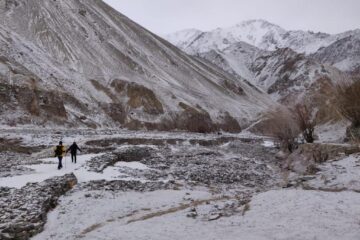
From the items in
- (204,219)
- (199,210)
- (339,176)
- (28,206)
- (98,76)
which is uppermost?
(98,76)

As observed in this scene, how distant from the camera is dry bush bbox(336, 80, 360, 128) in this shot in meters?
40.3

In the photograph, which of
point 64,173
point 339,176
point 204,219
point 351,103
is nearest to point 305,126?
point 351,103

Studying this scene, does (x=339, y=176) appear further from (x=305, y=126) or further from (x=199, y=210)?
(x=305, y=126)

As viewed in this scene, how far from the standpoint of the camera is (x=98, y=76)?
83.8m

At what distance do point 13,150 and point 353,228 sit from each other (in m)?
27.0

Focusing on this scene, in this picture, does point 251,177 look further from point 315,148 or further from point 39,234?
point 39,234

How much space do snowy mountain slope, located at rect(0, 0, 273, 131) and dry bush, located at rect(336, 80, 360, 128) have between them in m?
33.8

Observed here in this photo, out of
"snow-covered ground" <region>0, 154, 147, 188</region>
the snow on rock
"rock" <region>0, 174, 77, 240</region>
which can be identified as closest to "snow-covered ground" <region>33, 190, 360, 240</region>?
"rock" <region>0, 174, 77, 240</region>

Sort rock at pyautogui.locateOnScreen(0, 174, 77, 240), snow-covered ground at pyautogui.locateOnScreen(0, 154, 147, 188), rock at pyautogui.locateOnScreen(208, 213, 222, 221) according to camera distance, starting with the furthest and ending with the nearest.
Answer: snow-covered ground at pyautogui.locateOnScreen(0, 154, 147, 188)
rock at pyautogui.locateOnScreen(208, 213, 222, 221)
rock at pyautogui.locateOnScreen(0, 174, 77, 240)

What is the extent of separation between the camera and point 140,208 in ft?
61.1

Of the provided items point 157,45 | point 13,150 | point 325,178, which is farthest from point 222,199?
point 157,45

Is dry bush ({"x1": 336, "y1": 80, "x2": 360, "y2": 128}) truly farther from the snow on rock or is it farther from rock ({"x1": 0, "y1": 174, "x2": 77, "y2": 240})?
rock ({"x1": 0, "y1": 174, "x2": 77, "y2": 240})

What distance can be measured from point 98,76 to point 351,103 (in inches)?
2077

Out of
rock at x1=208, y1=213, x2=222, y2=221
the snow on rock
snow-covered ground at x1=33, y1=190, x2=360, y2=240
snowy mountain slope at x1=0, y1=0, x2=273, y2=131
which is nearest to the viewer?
snow-covered ground at x1=33, y1=190, x2=360, y2=240
